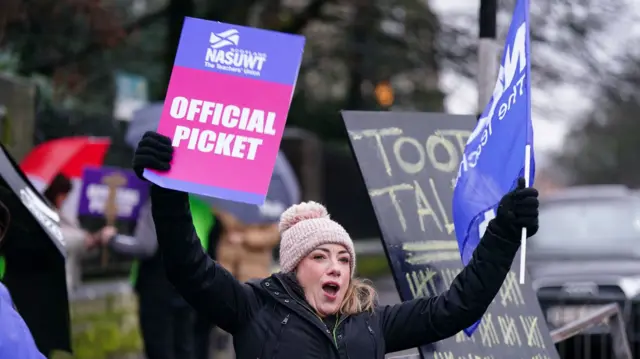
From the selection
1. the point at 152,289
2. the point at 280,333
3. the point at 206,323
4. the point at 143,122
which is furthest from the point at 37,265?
the point at 143,122

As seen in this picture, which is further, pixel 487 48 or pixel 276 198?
pixel 276 198

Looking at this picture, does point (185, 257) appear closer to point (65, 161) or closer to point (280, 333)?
point (280, 333)

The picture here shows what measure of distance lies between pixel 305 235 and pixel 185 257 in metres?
0.42

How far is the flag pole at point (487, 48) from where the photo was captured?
20.0 ft

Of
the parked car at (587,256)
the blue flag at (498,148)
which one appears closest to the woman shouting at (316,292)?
the blue flag at (498,148)

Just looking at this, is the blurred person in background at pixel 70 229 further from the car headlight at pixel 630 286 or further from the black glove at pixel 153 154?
the car headlight at pixel 630 286

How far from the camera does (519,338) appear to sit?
536cm

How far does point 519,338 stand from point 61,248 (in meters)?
1.99

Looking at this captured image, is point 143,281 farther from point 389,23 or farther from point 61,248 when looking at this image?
point 389,23

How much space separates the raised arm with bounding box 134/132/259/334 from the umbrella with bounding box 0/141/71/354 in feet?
4.84

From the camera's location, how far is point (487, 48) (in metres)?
6.09

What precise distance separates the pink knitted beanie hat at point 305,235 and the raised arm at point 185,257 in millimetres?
213

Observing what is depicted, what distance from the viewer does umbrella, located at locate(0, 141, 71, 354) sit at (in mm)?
5051

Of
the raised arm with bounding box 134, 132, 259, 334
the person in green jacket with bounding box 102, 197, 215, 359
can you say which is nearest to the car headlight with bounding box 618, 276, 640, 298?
the person in green jacket with bounding box 102, 197, 215, 359
